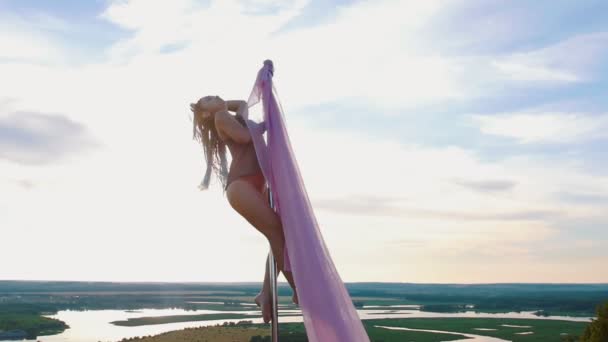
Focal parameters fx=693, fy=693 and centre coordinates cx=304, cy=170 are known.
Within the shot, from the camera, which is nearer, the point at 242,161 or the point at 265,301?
the point at 242,161

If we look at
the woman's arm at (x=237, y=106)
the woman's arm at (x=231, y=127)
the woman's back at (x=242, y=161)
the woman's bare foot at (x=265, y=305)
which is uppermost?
the woman's arm at (x=237, y=106)

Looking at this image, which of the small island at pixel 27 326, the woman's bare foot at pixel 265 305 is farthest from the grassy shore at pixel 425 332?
the woman's bare foot at pixel 265 305

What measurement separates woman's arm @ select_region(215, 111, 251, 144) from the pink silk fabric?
5 centimetres

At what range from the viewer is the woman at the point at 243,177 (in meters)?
4.33

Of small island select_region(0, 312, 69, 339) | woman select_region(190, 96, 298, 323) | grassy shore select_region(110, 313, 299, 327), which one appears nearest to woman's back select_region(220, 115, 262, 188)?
woman select_region(190, 96, 298, 323)

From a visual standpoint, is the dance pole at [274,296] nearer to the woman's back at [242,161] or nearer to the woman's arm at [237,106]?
the woman's back at [242,161]

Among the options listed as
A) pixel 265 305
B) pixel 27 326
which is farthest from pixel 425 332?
pixel 265 305

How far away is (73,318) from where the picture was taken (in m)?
94.2

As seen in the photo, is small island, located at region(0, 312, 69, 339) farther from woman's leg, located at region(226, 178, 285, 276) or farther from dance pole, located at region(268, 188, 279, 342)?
woman's leg, located at region(226, 178, 285, 276)

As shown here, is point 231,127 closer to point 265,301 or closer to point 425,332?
point 265,301

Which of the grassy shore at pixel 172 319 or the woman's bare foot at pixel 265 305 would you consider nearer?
the woman's bare foot at pixel 265 305

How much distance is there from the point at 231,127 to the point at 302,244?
88cm

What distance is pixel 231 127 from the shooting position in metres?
4.44

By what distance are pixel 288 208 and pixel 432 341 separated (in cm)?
6699
